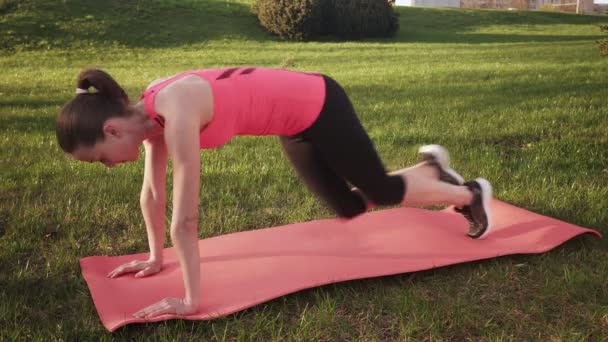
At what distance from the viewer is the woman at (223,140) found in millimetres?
2049

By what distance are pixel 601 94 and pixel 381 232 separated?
16.3 ft

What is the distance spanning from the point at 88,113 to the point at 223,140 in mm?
526

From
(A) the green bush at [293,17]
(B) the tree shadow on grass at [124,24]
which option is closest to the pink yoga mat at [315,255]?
(B) the tree shadow on grass at [124,24]

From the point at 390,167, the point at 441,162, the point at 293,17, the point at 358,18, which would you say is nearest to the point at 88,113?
the point at 441,162

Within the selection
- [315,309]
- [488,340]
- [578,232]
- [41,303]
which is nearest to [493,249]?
[578,232]

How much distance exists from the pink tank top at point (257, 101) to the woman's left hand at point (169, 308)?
0.61 meters

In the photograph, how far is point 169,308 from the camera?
2158mm

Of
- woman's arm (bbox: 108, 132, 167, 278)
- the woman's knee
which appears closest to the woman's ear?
woman's arm (bbox: 108, 132, 167, 278)

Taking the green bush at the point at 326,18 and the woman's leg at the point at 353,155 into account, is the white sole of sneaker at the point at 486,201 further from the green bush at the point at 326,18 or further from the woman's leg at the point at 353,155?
the green bush at the point at 326,18

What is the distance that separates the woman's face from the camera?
6.73ft

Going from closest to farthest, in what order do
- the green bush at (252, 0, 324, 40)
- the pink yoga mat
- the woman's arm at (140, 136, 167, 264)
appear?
the pink yoga mat < the woman's arm at (140, 136, 167, 264) < the green bush at (252, 0, 324, 40)

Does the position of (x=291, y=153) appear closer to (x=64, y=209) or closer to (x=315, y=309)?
(x=315, y=309)

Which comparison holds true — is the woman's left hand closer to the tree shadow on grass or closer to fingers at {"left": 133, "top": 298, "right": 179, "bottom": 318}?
fingers at {"left": 133, "top": 298, "right": 179, "bottom": 318}

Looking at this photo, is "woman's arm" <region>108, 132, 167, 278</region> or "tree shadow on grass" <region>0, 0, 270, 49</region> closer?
"woman's arm" <region>108, 132, 167, 278</region>
